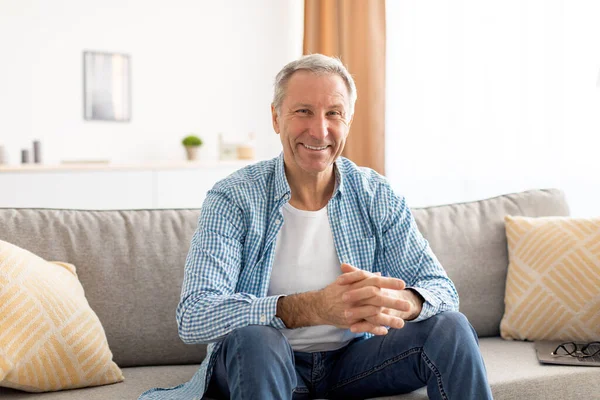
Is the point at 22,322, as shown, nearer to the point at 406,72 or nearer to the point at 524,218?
the point at 524,218

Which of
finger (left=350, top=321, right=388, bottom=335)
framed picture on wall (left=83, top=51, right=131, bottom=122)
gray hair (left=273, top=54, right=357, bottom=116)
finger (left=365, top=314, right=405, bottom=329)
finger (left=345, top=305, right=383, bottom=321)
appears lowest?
finger (left=350, top=321, right=388, bottom=335)

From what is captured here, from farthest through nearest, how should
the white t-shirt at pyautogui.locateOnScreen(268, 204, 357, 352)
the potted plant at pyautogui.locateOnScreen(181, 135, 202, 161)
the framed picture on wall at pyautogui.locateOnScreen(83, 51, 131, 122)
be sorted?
the potted plant at pyautogui.locateOnScreen(181, 135, 202, 161), the framed picture on wall at pyautogui.locateOnScreen(83, 51, 131, 122), the white t-shirt at pyautogui.locateOnScreen(268, 204, 357, 352)

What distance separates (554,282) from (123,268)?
4.33ft

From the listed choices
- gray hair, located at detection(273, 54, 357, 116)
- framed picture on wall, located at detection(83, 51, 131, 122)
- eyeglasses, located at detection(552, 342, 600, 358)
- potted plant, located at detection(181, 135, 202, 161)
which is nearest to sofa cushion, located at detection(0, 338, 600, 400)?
eyeglasses, located at detection(552, 342, 600, 358)

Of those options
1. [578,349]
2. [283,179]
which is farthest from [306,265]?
[578,349]

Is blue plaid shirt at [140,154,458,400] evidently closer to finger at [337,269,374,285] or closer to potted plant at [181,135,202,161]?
finger at [337,269,374,285]

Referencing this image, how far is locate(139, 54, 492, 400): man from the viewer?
1.62m

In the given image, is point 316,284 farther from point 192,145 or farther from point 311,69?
point 192,145

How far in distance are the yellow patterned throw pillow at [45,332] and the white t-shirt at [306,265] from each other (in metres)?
0.48

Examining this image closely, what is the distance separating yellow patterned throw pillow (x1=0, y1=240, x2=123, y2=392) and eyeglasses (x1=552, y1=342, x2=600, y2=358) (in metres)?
1.26

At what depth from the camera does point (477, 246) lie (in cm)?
247

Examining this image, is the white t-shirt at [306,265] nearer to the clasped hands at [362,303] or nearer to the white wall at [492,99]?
the clasped hands at [362,303]

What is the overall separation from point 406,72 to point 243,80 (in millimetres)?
1616

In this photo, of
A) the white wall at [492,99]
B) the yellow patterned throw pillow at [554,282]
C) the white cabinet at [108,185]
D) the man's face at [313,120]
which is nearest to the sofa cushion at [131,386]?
the man's face at [313,120]
